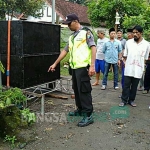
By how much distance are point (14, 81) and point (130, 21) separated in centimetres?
635

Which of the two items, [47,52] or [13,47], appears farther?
[47,52]

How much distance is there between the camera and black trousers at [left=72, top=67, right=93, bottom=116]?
13.9 ft

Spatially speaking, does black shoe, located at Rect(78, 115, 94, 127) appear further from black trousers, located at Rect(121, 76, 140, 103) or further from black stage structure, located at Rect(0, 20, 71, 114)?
black trousers, located at Rect(121, 76, 140, 103)

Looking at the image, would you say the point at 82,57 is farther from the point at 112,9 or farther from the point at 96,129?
the point at 112,9

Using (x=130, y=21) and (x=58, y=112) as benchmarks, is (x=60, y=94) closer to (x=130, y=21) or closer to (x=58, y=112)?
(x=58, y=112)

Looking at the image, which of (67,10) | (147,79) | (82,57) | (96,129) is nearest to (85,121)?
(96,129)

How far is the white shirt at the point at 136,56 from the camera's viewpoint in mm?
5238

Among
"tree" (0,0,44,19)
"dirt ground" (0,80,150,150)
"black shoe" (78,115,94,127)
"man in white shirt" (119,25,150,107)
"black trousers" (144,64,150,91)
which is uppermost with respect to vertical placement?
"tree" (0,0,44,19)

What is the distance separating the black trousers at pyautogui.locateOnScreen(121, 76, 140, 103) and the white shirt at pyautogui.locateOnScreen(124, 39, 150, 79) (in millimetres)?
137

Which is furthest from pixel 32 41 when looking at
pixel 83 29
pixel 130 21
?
pixel 130 21

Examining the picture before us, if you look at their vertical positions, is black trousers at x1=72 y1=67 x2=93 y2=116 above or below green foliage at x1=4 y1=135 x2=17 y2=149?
above

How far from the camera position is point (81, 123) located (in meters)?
4.30

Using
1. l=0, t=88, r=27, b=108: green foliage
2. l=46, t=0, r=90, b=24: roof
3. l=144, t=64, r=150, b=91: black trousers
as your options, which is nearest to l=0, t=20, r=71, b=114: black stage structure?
l=0, t=88, r=27, b=108: green foliage

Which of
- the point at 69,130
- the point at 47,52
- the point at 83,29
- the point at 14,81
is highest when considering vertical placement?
the point at 83,29
